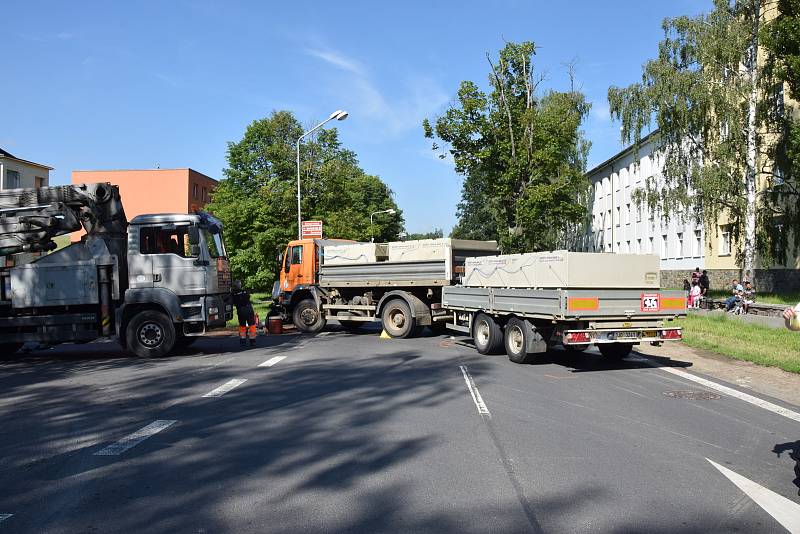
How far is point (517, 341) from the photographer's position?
12.9m

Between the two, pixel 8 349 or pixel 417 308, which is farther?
pixel 417 308

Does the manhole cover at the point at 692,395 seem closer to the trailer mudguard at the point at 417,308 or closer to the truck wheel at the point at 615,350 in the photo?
the truck wheel at the point at 615,350

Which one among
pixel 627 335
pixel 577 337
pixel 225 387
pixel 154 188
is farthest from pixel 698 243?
pixel 154 188

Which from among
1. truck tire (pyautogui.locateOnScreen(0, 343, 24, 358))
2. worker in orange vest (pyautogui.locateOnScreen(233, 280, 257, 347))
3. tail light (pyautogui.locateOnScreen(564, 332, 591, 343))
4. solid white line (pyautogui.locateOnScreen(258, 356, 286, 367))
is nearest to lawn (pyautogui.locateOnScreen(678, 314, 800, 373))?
tail light (pyautogui.locateOnScreen(564, 332, 591, 343))

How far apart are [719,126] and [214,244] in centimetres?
2539

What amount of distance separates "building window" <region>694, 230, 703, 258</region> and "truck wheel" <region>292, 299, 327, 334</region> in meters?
31.2

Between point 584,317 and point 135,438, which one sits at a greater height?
point 584,317

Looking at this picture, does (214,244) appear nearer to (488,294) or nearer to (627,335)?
(488,294)

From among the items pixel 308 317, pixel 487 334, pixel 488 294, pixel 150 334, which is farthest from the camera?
pixel 308 317

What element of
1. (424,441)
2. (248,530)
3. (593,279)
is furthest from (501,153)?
(248,530)

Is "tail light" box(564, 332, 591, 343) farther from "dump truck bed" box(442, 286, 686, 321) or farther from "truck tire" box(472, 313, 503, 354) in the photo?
"truck tire" box(472, 313, 503, 354)

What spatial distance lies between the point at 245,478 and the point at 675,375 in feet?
27.7

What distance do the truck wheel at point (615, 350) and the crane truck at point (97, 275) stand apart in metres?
7.89

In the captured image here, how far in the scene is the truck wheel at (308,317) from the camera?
2059cm
